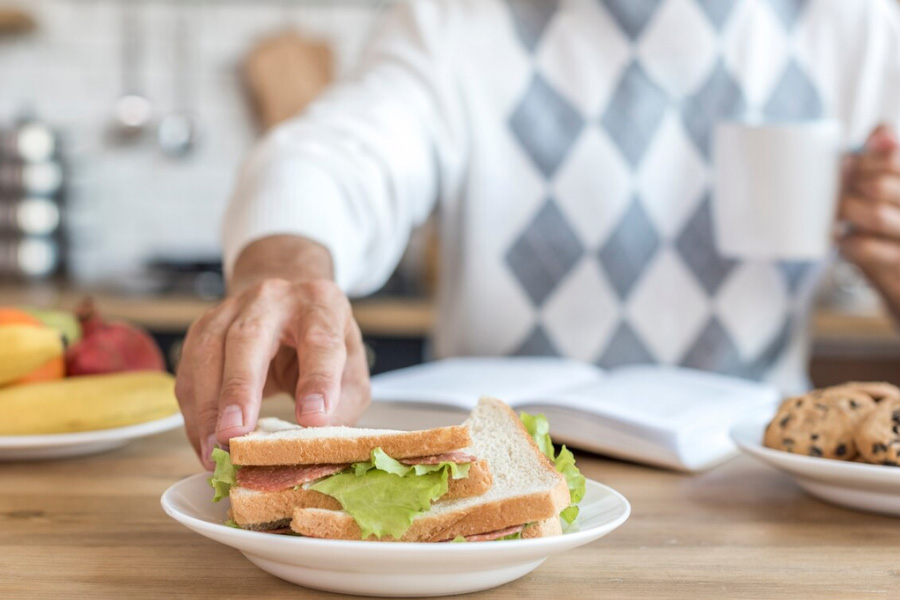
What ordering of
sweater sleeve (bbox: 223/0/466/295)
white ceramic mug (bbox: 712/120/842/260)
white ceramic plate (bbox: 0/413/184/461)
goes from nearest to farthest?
white ceramic plate (bbox: 0/413/184/461) → sweater sleeve (bbox: 223/0/466/295) → white ceramic mug (bbox: 712/120/842/260)

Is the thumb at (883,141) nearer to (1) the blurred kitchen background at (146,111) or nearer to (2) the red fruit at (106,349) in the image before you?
(2) the red fruit at (106,349)

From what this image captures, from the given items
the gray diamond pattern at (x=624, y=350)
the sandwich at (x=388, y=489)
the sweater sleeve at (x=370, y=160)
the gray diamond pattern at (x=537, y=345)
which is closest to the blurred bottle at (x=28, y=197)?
the sweater sleeve at (x=370, y=160)

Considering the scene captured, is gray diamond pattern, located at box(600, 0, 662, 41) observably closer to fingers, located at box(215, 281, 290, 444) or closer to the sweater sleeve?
the sweater sleeve

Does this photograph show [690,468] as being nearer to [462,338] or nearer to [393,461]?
[393,461]

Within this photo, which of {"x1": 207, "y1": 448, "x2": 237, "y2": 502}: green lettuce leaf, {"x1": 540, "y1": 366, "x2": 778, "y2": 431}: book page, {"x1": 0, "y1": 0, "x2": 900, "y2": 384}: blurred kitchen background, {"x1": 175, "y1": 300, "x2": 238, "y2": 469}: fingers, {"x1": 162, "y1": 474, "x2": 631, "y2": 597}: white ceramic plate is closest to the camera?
{"x1": 162, "y1": 474, "x2": 631, "y2": 597}: white ceramic plate

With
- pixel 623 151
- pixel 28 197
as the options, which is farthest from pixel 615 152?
pixel 28 197

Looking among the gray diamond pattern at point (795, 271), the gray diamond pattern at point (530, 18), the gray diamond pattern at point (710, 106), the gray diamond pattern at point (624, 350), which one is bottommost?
the gray diamond pattern at point (624, 350)

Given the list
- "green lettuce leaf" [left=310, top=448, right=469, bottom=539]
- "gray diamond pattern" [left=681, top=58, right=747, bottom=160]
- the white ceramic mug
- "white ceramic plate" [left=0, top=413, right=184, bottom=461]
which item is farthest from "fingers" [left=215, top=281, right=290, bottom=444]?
"gray diamond pattern" [left=681, top=58, right=747, bottom=160]
